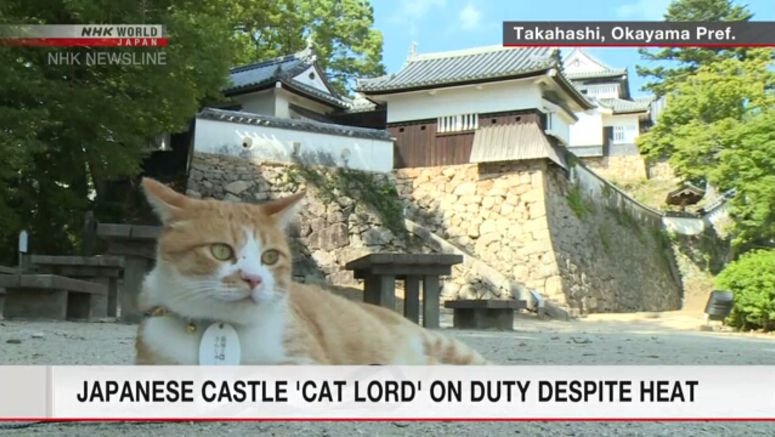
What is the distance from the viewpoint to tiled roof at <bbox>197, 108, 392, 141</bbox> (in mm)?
1378

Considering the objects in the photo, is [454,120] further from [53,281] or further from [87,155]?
[53,281]

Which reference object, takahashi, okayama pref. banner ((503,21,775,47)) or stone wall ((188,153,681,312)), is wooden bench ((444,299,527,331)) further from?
takahashi, okayama pref. banner ((503,21,775,47))

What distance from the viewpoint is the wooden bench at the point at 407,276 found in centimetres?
143

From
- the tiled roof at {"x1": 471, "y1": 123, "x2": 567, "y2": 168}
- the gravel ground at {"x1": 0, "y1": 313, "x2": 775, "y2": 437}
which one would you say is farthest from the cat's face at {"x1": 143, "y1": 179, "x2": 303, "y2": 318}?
the tiled roof at {"x1": 471, "y1": 123, "x2": 567, "y2": 168}

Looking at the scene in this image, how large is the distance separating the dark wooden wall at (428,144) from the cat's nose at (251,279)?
1.78 feet

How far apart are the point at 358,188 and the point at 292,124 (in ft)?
0.73

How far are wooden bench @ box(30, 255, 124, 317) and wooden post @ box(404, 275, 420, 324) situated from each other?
68 cm

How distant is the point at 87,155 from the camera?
1.33 m

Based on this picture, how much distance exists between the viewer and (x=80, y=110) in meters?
1.31

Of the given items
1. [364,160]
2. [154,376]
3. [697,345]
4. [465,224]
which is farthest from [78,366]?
[697,345]

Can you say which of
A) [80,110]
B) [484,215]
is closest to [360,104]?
[484,215]

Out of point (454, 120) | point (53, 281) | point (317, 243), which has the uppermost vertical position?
point (454, 120)

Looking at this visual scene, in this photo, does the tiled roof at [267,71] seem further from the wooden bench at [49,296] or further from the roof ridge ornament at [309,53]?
the wooden bench at [49,296]

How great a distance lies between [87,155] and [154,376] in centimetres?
54
